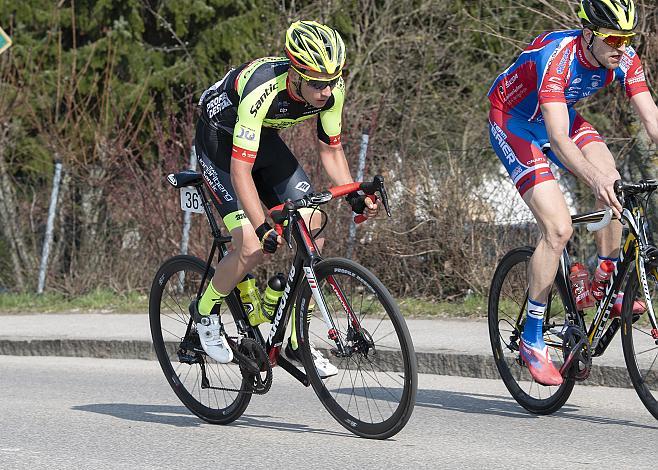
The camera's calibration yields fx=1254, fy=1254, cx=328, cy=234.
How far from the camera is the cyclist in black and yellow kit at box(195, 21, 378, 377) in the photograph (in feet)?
19.7

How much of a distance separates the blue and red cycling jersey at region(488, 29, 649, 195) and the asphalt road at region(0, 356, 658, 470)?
131 cm

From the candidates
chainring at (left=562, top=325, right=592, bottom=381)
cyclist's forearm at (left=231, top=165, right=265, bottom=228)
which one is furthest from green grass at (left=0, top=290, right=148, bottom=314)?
chainring at (left=562, top=325, right=592, bottom=381)

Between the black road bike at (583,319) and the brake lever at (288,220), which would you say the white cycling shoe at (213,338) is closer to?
the brake lever at (288,220)

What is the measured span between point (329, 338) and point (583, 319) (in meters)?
1.39

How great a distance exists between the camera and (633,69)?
21.5 feet

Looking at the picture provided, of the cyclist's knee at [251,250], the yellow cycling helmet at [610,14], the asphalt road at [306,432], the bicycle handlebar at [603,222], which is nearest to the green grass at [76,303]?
the asphalt road at [306,432]

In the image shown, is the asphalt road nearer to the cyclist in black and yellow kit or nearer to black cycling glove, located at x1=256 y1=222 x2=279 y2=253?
the cyclist in black and yellow kit

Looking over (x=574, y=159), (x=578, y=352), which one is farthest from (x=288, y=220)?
(x=578, y=352)

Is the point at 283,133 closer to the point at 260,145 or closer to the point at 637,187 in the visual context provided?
the point at 260,145

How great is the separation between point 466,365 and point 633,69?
2.59 meters

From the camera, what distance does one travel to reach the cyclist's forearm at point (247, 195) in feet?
19.7

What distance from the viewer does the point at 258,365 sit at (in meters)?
6.41

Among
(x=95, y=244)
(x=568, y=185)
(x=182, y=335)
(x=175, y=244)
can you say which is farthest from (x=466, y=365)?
(x=95, y=244)

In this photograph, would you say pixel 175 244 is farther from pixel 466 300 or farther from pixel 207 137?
pixel 207 137
